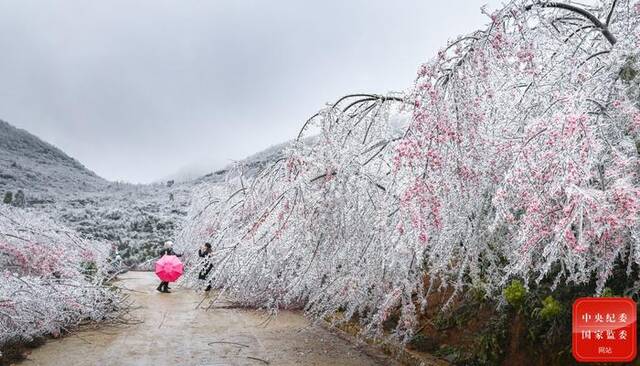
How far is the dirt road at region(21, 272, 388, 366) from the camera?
612 cm

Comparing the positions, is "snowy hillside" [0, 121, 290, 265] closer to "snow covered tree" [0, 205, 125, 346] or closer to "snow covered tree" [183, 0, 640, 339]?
"snow covered tree" [183, 0, 640, 339]

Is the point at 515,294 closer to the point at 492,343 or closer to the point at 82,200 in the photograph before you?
the point at 492,343

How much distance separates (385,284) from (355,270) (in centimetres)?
43

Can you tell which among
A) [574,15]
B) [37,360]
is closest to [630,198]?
[574,15]

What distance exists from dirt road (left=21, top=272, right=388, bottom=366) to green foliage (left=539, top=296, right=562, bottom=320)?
7.67ft

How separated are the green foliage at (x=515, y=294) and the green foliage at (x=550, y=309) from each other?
36 centimetres

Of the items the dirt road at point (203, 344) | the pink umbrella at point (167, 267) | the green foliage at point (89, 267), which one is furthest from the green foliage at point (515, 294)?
the pink umbrella at point (167, 267)

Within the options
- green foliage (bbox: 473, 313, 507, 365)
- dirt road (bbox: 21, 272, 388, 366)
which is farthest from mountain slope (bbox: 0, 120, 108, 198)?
green foliage (bbox: 473, 313, 507, 365)

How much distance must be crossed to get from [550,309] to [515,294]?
0.47 metres

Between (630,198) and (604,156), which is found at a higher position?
(604,156)

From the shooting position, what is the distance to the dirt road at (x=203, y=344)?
20.1 feet

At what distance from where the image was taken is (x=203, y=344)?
7.04 meters

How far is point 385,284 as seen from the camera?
18.0 feet

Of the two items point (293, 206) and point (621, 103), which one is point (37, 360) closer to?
point (293, 206)
